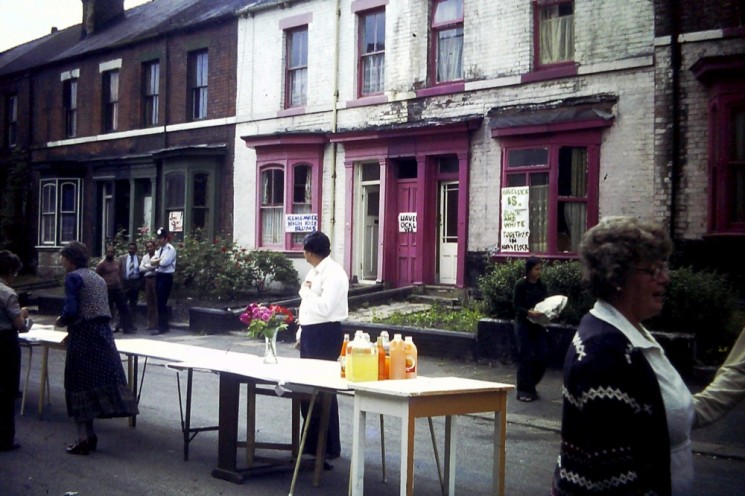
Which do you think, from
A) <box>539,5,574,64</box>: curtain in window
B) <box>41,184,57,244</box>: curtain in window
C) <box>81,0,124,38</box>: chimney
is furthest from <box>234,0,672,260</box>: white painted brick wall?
<box>81,0,124,38</box>: chimney

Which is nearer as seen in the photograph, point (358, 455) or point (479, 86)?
point (358, 455)

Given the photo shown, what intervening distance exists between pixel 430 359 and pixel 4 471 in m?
7.94

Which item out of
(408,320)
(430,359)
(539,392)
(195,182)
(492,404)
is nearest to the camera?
(492,404)

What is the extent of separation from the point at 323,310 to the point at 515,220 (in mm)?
10480

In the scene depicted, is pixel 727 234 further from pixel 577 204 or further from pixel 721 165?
pixel 577 204

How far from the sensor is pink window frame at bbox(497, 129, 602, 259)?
54.9 feet

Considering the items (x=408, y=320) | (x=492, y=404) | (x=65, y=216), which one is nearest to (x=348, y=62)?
(x=408, y=320)

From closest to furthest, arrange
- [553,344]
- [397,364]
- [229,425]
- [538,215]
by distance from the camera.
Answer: [397,364], [229,425], [553,344], [538,215]

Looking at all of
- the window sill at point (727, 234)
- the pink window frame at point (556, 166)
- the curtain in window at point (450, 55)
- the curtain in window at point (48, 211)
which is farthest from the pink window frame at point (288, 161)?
the curtain in window at point (48, 211)

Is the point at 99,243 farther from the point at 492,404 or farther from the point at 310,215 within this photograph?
the point at 492,404

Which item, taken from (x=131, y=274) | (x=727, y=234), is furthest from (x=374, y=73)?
(x=727, y=234)

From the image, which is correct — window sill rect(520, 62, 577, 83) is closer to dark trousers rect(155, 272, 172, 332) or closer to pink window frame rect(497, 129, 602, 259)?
pink window frame rect(497, 129, 602, 259)

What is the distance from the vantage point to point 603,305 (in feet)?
10.6

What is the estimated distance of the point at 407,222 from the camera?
19.9 m
